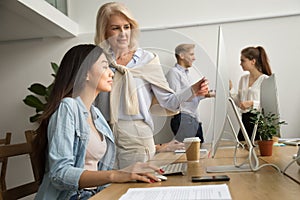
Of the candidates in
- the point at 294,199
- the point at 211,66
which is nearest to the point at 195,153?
the point at 211,66

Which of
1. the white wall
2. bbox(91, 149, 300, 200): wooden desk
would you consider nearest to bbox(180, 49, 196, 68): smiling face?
bbox(91, 149, 300, 200): wooden desk

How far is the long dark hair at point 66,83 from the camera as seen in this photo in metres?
1.22

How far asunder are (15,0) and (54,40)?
50.1 inches

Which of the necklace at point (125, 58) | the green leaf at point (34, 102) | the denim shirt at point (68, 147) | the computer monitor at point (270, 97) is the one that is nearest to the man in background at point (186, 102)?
the necklace at point (125, 58)

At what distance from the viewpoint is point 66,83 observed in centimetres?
124

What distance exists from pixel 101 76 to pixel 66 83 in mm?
185

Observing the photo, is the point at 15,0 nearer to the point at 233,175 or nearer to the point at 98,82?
the point at 98,82

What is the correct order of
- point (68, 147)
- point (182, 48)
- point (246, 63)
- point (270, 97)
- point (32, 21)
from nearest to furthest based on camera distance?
1. point (182, 48)
2. point (68, 147)
3. point (270, 97)
4. point (32, 21)
5. point (246, 63)

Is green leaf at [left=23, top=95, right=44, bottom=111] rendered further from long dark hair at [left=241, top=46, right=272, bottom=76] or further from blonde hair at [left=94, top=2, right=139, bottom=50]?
blonde hair at [left=94, top=2, right=139, bottom=50]

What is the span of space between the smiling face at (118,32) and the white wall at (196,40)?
2.46m

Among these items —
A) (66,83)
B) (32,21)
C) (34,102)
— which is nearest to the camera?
(66,83)

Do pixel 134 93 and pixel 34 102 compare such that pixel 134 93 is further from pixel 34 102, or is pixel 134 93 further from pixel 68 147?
pixel 34 102

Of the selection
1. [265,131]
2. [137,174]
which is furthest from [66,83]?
[265,131]

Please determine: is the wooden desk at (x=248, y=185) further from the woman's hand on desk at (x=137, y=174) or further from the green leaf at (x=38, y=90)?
the green leaf at (x=38, y=90)
